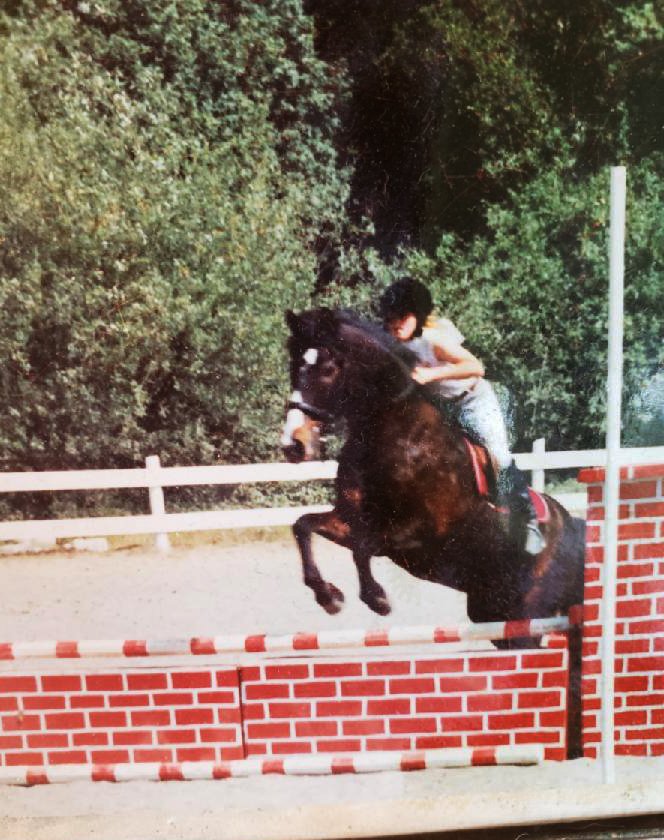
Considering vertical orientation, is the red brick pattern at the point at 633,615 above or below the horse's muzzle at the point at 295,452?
below

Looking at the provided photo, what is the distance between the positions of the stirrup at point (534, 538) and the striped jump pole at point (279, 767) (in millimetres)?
909

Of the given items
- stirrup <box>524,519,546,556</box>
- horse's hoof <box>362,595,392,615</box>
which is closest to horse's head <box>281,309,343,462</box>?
horse's hoof <box>362,595,392,615</box>

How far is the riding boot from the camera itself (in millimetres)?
2797

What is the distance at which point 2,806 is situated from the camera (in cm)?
286

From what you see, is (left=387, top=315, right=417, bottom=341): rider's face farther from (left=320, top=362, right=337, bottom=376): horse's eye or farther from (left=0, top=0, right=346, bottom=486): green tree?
(left=0, top=0, right=346, bottom=486): green tree

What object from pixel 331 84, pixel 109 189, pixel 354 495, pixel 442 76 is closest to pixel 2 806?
pixel 354 495

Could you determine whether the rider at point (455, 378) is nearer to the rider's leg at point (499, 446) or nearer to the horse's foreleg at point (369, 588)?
the rider's leg at point (499, 446)

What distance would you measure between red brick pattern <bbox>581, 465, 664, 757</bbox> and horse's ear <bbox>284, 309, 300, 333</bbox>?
133cm

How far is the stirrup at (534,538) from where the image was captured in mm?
2840

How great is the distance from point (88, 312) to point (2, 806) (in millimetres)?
2174

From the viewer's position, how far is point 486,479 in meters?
2.81

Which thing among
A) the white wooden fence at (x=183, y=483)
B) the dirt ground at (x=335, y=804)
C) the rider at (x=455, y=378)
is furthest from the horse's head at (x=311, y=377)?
the dirt ground at (x=335, y=804)

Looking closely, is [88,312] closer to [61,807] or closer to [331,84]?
[331,84]

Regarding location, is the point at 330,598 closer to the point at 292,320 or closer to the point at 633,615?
the point at 292,320
